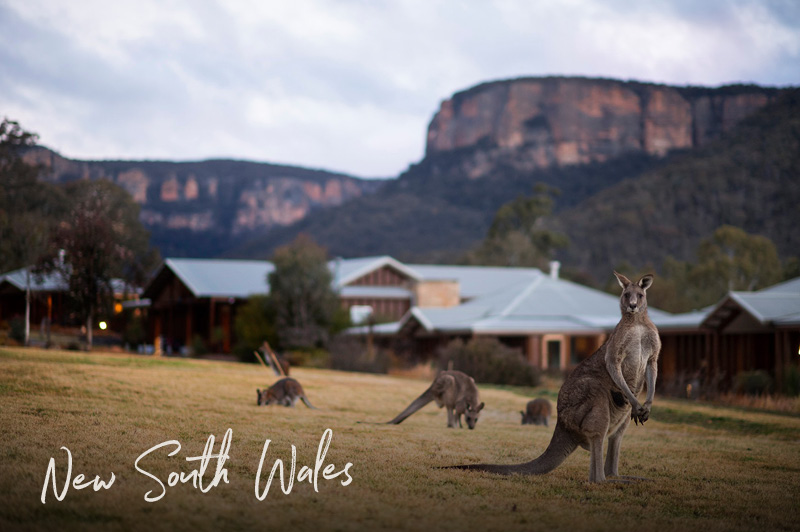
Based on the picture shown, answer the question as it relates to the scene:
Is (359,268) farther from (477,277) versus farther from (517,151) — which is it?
(517,151)

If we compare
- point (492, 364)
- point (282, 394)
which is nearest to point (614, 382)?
point (282, 394)

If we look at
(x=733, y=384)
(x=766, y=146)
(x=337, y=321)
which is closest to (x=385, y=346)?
(x=337, y=321)

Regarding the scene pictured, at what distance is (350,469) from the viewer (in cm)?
977

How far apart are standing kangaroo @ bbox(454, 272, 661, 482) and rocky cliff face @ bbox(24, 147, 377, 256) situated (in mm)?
100671

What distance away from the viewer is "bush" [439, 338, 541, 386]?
30.5 metres

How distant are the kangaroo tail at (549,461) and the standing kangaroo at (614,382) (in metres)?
0.09

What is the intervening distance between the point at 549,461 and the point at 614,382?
1.27m

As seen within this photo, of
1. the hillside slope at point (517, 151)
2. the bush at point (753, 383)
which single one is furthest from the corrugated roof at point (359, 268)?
the hillside slope at point (517, 151)

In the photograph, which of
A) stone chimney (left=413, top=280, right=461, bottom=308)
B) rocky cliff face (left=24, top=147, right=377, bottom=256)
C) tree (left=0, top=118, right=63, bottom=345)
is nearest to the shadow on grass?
stone chimney (left=413, top=280, right=461, bottom=308)

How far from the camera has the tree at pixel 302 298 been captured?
39.4 meters

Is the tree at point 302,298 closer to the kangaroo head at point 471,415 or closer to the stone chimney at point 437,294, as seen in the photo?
the stone chimney at point 437,294

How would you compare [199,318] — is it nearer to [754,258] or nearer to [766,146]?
[754,258]

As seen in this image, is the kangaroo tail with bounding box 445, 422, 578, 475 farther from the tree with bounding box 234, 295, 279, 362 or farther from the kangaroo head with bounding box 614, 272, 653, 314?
the tree with bounding box 234, 295, 279, 362

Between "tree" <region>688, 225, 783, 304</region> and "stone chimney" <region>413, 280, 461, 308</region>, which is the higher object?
"tree" <region>688, 225, 783, 304</region>
